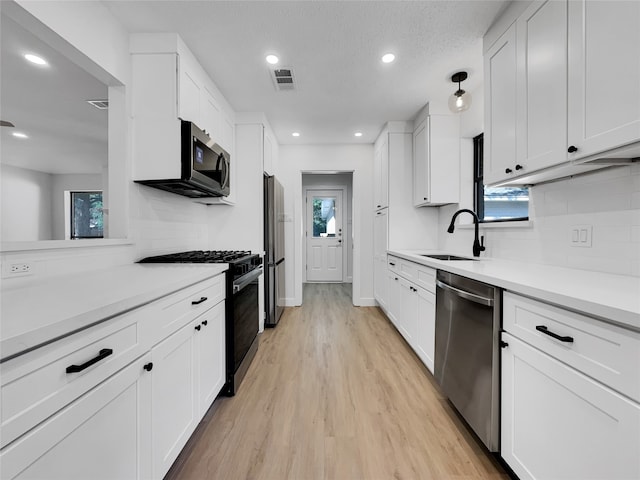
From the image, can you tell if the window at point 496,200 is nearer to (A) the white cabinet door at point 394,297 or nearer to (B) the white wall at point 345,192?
(A) the white cabinet door at point 394,297

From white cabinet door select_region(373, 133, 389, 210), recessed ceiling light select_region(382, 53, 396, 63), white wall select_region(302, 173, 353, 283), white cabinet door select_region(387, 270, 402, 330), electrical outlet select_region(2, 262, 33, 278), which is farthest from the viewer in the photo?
white wall select_region(302, 173, 353, 283)

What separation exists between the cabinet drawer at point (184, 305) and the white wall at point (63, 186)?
6.01 metres

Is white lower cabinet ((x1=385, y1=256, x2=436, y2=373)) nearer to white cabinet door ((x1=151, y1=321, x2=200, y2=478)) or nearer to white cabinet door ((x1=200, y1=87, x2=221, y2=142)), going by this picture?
white cabinet door ((x1=151, y1=321, x2=200, y2=478))

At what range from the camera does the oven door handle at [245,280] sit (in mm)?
1996

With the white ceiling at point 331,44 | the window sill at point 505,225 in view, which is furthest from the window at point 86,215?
the window sill at point 505,225

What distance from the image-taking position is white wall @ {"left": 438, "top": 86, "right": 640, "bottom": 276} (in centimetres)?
135

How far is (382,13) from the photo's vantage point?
1814 mm

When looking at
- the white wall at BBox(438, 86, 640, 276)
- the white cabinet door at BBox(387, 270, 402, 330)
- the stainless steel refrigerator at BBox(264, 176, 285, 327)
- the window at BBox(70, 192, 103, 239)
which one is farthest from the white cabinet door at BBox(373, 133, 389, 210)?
the window at BBox(70, 192, 103, 239)

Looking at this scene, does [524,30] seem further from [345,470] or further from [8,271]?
[8,271]

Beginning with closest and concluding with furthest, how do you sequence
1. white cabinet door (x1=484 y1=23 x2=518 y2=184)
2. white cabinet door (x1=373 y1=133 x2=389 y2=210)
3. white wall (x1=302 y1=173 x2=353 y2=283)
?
white cabinet door (x1=484 y1=23 x2=518 y2=184)
white cabinet door (x1=373 y1=133 x2=389 y2=210)
white wall (x1=302 y1=173 x2=353 y2=283)

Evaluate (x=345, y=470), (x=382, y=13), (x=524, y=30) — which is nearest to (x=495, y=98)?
(x=524, y=30)

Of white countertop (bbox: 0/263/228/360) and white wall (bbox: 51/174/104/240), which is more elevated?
white wall (bbox: 51/174/104/240)

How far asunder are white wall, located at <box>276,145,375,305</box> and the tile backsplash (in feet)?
7.75

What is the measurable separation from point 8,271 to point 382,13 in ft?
8.11
